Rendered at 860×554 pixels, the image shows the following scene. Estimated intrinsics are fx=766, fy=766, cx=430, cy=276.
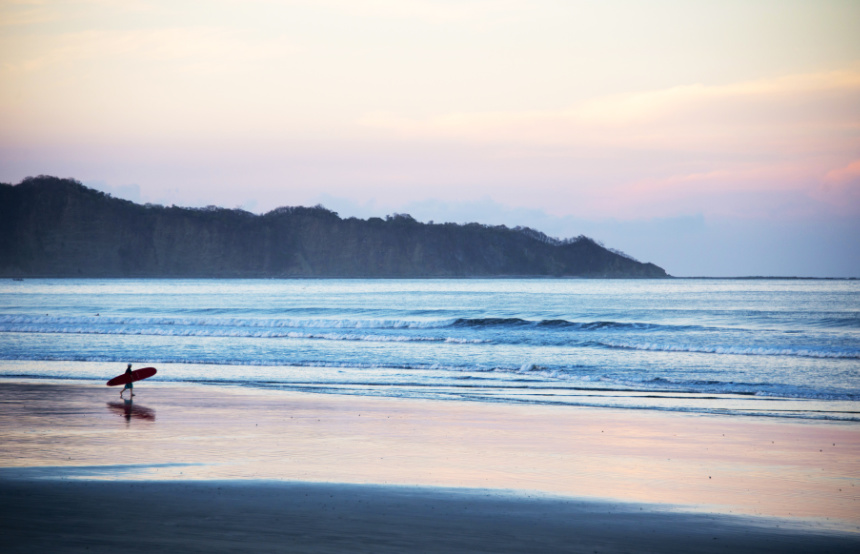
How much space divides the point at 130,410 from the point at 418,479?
8.59 m

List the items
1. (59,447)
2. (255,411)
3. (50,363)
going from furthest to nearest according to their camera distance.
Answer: (50,363)
(255,411)
(59,447)

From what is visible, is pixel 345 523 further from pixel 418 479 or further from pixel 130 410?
pixel 130 410

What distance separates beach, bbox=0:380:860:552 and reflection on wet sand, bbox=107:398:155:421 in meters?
0.07

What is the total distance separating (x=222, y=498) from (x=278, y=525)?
4.53 ft

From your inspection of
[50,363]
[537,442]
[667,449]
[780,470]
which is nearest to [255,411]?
[537,442]

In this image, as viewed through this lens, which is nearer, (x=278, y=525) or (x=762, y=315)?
(x=278, y=525)

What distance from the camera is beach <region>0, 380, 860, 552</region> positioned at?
24.7 ft

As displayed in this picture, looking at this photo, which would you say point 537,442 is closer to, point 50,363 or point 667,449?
point 667,449

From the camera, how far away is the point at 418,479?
10094 mm

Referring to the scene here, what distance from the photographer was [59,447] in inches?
468

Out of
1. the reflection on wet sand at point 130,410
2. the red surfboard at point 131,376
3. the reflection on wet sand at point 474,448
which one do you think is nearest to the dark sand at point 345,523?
the reflection on wet sand at point 474,448

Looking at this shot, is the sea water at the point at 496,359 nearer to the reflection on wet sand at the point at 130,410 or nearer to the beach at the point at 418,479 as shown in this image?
the beach at the point at 418,479

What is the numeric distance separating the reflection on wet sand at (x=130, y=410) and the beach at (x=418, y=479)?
0.07 metres

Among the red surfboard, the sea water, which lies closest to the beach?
the red surfboard
